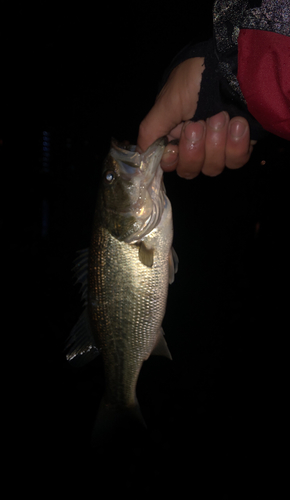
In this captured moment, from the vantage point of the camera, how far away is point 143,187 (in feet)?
3.68

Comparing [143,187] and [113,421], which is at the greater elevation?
[143,187]

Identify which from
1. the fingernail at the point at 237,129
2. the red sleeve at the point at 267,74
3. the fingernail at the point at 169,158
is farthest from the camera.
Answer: the fingernail at the point at 169,158

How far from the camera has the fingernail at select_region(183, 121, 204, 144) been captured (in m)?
1.21

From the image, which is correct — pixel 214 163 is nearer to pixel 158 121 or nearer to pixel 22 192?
pixel 158 121

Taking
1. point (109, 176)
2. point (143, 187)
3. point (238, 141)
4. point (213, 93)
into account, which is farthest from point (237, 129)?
point (109, 176)

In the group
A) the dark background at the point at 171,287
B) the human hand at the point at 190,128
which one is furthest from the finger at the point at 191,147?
the dark background at the point at 171,287

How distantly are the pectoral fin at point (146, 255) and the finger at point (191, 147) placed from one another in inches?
23.8

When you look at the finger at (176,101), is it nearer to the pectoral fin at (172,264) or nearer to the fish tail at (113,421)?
the pectoral fin at (172,264)

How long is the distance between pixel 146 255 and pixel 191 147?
66 centimetres

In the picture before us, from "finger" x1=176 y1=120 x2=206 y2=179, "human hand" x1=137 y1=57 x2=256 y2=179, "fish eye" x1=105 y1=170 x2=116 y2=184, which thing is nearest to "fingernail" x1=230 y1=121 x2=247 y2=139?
"human hand" x1=137 y1=57 x2=256 y2=179

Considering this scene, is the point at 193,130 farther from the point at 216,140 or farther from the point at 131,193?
the point at 131,193

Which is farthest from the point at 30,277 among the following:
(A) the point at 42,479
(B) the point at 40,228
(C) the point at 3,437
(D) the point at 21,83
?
(D) the point at 21,83

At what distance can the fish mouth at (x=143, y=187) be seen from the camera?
1.10m

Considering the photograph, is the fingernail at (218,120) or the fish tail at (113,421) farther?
the fish tail at (113,421)
